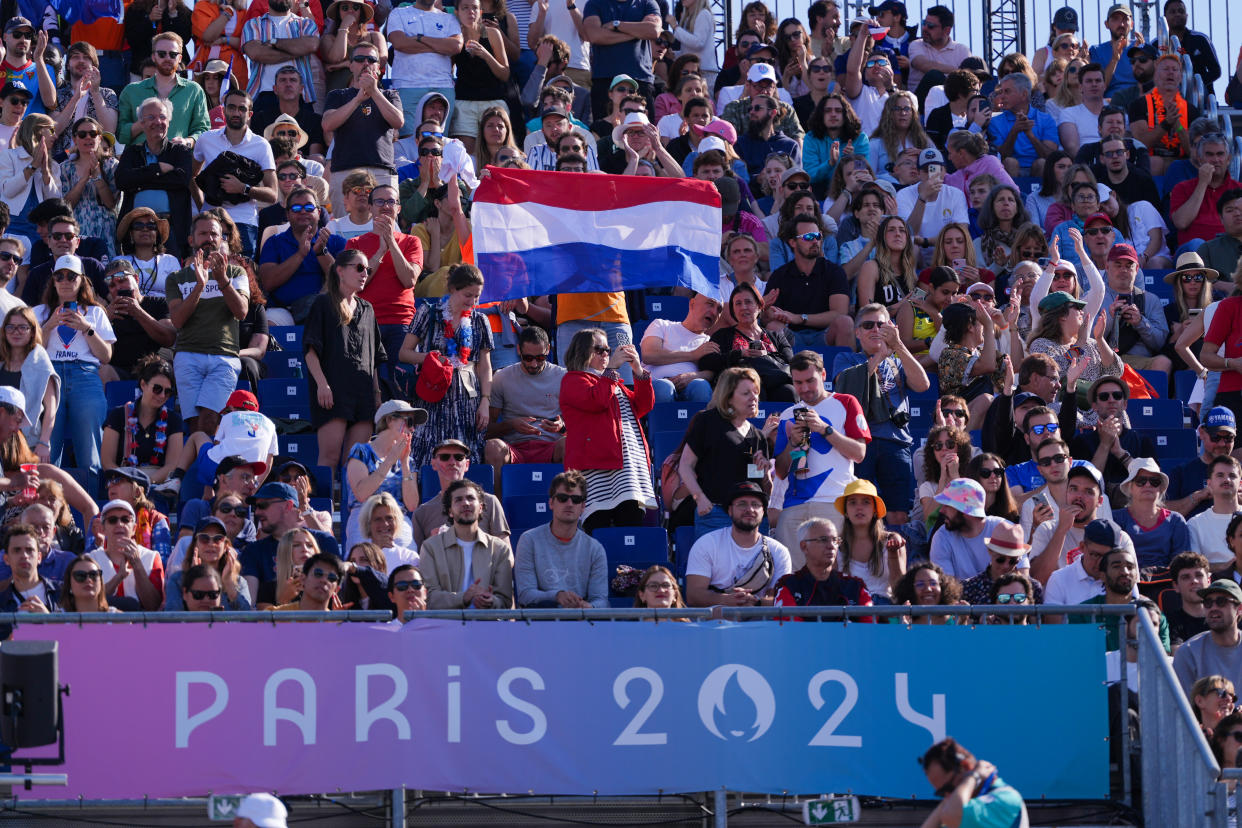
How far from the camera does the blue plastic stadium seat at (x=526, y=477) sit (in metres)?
12.8

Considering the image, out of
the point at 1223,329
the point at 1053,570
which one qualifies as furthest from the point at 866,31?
the point at 1053,570

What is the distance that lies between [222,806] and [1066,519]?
481 centimetres

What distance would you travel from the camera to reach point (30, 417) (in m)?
13.1

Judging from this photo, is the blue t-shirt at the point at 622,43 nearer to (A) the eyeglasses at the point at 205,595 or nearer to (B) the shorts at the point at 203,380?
(B) the shorts at the point at 203,380

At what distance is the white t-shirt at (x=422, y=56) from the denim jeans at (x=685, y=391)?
5125 mm

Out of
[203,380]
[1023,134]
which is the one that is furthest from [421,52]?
[203,380]

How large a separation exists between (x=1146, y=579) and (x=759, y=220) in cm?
563

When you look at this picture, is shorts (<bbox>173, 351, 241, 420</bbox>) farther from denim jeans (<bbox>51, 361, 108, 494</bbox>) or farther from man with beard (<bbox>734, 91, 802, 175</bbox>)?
man with beard (<bbox>734, 91, 802, 175</bbox>)

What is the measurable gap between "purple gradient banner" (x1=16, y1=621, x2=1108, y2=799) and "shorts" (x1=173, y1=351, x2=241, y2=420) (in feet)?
13.8

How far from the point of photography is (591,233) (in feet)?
48.6

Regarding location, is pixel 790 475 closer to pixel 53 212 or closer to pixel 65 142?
pixel 53 212

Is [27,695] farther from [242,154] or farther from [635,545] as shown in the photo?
[242,154]

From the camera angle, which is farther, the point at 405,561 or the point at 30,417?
the point at 30,417

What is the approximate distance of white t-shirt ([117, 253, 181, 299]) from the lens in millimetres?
14688
